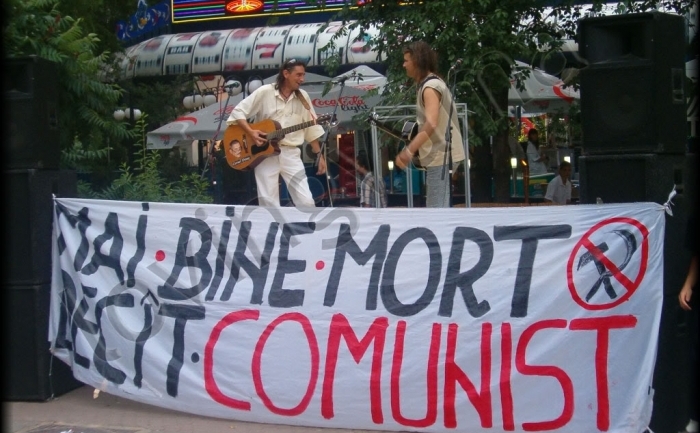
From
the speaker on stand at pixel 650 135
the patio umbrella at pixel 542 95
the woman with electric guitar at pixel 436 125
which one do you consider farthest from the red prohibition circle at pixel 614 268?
the patio umbrella at pixel 542 95

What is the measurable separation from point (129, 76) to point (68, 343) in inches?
559

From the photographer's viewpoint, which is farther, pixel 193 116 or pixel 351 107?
pixel 193 116

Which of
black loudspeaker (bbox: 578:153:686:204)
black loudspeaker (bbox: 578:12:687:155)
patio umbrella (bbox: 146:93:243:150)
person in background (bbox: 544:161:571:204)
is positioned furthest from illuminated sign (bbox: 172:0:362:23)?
black loudspeaker (bbox: 578:153:686:204)

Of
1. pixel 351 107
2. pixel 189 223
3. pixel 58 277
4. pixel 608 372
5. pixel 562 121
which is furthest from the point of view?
pixel 562 121

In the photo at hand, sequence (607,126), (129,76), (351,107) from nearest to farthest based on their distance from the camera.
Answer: (607,126)
(351,107)
(129,76)

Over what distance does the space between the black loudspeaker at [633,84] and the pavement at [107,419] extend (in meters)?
2.20

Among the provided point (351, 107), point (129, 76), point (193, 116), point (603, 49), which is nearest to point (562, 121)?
point (351, 107)

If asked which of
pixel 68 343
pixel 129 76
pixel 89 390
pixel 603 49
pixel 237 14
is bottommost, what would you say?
pixel 89 390

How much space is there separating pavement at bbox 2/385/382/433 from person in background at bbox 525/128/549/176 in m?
9.65

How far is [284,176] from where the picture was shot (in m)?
7.54

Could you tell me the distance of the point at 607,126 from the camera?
16.5ft

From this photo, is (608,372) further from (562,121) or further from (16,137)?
(562,121)

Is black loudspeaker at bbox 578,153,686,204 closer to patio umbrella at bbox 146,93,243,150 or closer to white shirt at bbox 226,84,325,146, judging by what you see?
white shirt at bbox 226,84,325,146

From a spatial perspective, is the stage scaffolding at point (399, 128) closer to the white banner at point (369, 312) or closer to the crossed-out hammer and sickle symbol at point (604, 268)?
the white banner at point (369, 312)
